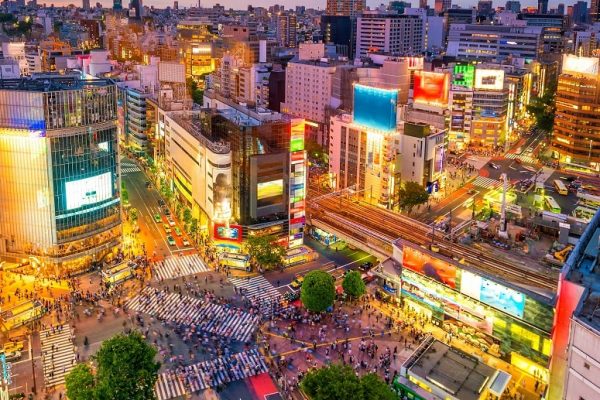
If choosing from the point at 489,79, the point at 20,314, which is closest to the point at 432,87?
the point at 489,79

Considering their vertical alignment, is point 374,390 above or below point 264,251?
below

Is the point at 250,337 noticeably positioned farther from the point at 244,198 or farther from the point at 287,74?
the point at 287,74

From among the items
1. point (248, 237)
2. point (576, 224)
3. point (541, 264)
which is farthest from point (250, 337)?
point (576, 224)

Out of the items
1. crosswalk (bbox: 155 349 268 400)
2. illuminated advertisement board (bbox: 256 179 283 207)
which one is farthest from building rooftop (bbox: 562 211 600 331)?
illuminated advertisement board (bbox: 256 179 283 207)

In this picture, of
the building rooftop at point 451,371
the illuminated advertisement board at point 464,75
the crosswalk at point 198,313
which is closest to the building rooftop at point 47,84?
the crosswalk at point 198,313

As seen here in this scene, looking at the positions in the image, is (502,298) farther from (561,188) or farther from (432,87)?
(432,87)

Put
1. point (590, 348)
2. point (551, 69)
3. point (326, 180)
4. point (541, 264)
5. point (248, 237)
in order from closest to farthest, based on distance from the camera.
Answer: point (590, 348)
point (541, 264)
point (248, 237)
point (326, 180)
point (551, 69)

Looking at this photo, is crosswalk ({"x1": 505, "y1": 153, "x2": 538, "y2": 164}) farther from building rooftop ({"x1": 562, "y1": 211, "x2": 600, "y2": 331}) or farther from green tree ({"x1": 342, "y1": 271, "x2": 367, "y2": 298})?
building rooftop ({"x1": 562, "y1": 211, "x2": 600, "y2": 331})
